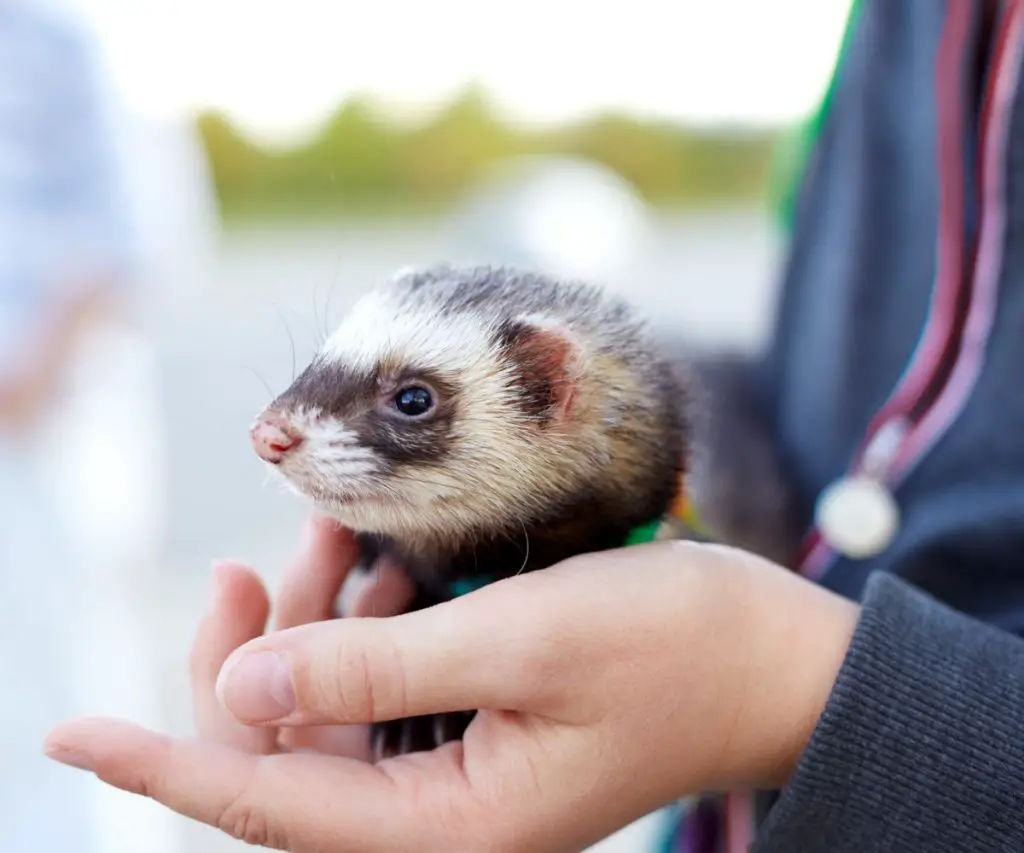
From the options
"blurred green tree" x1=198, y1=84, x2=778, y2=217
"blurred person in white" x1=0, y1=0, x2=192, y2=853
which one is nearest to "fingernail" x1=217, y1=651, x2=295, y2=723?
"blurred green tree" x1=198, y1=84, x2=778, y2=217

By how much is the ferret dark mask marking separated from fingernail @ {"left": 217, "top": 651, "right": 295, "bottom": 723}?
12 cm

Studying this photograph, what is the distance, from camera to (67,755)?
603 millimetres

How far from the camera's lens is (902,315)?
969mm

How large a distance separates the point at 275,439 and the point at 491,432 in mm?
150

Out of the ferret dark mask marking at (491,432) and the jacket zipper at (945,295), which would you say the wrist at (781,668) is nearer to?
the ferret dark mask marking at (491,432)

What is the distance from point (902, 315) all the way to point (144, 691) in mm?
1060

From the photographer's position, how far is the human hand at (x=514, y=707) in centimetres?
61

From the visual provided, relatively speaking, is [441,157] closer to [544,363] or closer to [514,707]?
[544,363]

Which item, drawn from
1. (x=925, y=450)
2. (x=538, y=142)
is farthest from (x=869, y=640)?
(x=538, y=142)

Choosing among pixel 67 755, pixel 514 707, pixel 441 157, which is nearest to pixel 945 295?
pixel 514 707

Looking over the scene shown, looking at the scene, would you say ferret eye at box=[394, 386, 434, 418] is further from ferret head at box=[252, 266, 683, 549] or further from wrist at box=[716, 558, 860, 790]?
wrist at box=[716, 558, 860, 790]

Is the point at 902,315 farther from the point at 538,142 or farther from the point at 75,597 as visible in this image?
the point at 538,142

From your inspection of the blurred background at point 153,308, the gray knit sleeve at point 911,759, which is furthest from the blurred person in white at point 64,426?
the gray knit sleeve at point 911,759

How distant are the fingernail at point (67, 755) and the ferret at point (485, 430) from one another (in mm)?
199
